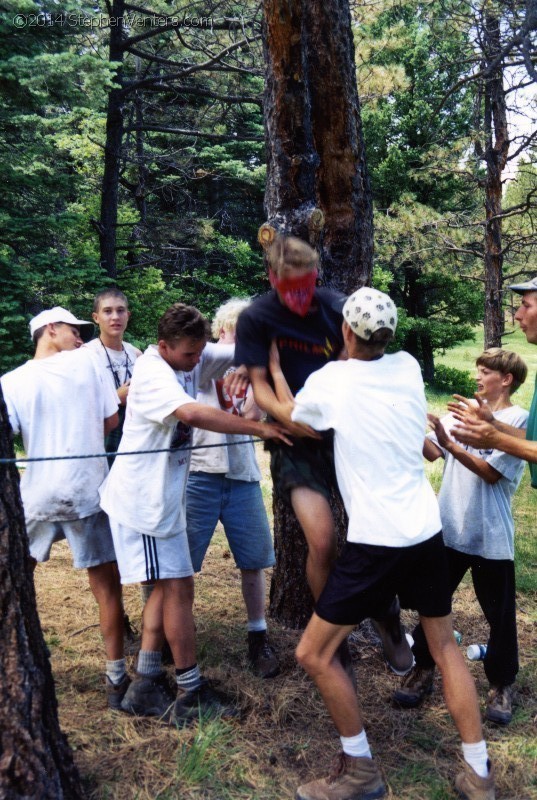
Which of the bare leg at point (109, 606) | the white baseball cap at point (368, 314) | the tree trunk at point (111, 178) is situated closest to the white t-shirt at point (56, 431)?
the bare leg at point (109, 606)

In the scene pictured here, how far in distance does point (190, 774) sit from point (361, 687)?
124cm

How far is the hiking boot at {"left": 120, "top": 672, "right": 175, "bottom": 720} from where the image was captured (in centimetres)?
356

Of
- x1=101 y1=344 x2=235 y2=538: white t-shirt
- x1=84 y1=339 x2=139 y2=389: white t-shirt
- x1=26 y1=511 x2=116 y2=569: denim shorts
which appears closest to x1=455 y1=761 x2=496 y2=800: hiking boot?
x1=101 y1=344 x2=235 y2=538: white t-shirt

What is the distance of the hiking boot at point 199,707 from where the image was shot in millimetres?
3484

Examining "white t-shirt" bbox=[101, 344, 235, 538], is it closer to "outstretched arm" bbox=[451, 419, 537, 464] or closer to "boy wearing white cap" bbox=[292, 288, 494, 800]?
"boy wearing white cap" bbox=[292, 288, 494, 800]

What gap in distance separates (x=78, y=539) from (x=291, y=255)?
1833mm

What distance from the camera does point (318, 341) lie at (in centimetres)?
331

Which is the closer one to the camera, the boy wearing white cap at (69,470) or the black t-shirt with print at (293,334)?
the black t-shirt with print at (293,334)

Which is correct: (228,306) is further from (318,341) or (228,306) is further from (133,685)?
(133,685)

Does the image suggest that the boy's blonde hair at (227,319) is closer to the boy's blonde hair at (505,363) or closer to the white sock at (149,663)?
the boy's blonde hair at (505,363)

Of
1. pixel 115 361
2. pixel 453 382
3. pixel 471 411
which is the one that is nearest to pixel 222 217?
pixel 453 382

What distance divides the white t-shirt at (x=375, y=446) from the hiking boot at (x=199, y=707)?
1311 mm

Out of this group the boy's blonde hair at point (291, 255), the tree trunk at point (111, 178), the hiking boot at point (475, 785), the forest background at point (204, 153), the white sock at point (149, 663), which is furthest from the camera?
the tree trunk at point (111, 178)

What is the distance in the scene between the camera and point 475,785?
2941mm
